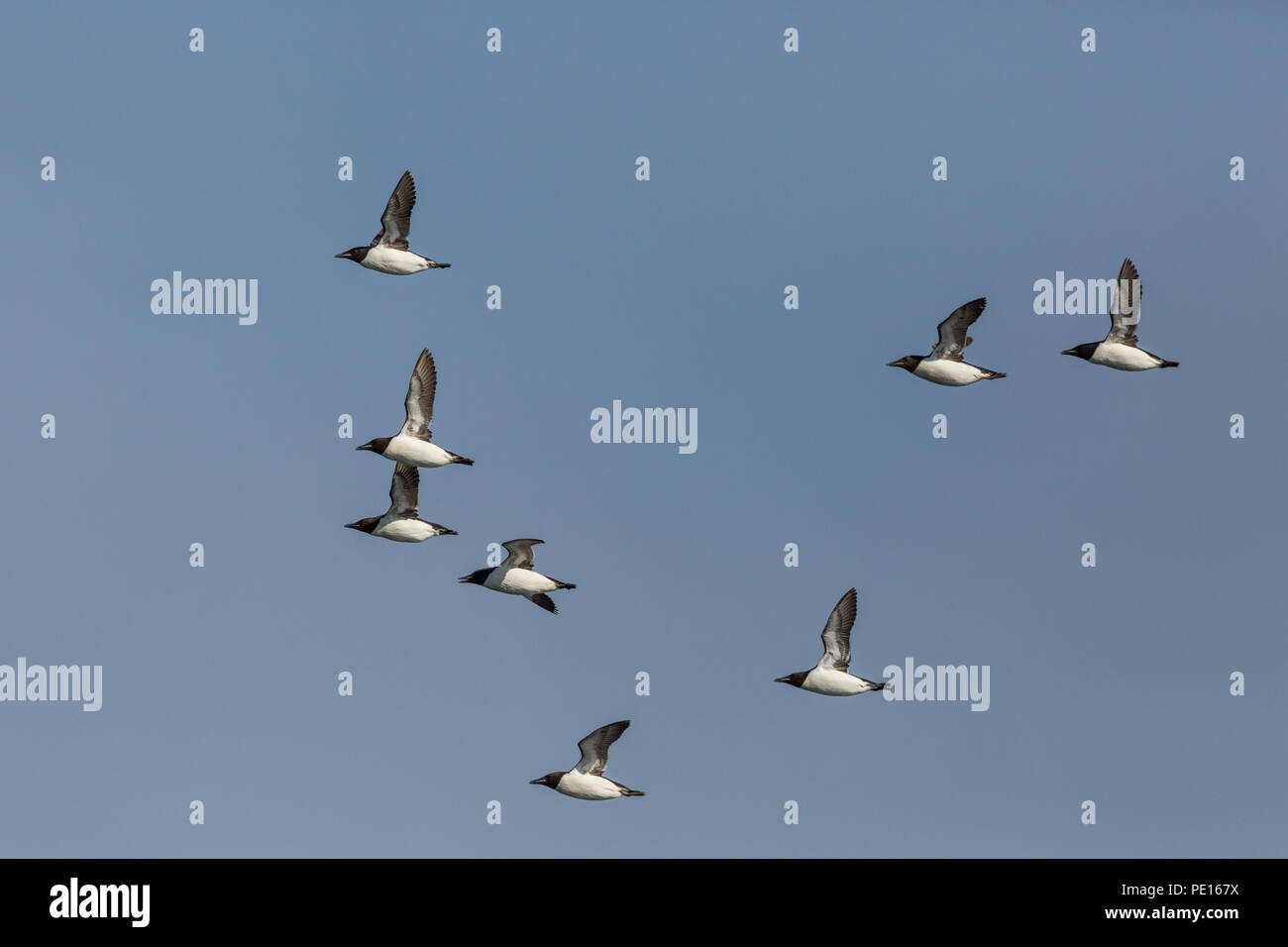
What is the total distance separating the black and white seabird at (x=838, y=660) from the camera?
47.5 m

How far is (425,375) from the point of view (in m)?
46.2

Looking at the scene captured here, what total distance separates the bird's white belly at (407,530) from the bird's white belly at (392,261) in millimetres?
5707

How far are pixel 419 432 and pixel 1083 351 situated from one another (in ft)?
48.8

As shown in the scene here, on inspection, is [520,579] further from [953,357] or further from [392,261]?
[953,357]

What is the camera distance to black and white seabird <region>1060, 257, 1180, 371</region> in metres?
46.9

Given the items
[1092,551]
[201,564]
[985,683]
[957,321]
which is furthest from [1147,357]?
[201,564]

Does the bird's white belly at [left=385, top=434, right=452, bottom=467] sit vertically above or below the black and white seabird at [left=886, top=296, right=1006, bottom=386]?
below

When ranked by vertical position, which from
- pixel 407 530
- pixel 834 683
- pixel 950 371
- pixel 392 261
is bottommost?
pixel 834 683

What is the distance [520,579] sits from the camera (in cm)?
4734

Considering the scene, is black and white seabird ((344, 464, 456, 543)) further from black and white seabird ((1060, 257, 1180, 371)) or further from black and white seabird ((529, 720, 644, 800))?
black and white seabird ((1060, 257, 1180, 371))

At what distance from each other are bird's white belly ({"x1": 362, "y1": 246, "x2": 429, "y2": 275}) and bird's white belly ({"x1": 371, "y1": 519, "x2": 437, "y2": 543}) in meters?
5.71

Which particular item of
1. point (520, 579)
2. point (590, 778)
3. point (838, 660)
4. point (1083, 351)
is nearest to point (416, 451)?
point (520, 579)

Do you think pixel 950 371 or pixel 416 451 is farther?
pixel 950 371

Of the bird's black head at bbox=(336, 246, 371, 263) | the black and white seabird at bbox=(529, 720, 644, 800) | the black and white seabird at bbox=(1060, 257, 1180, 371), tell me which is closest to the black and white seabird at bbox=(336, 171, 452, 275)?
the bird's black head at bbox=(336, 246, 371, 263)
